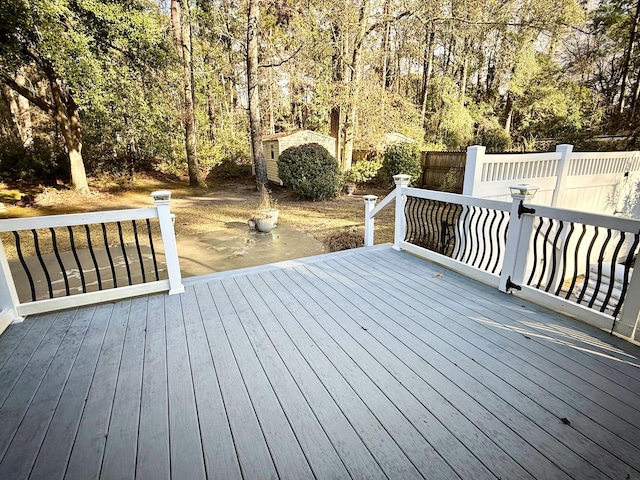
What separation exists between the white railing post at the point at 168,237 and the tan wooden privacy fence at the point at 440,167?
772cm

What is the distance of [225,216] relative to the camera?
851cm

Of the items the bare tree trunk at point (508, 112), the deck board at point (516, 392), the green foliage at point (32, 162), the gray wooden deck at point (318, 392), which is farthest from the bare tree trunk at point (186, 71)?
the bare tree trunk at point (508, 112)

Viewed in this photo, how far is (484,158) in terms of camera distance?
455 centimetres

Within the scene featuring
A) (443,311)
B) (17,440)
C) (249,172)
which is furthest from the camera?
(249,172)

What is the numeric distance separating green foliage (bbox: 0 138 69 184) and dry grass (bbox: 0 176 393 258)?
1458 millimetres

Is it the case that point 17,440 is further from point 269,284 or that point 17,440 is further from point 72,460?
point 269,284

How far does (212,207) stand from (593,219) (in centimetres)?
898

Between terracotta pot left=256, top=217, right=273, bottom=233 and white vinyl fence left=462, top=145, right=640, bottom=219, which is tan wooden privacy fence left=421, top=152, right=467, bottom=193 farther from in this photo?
terracotta pot left=256, top=217, right=273, bottom=233

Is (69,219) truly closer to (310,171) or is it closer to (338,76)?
(310,171)

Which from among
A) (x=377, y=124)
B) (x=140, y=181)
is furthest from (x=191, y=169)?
(x=377, y=124)

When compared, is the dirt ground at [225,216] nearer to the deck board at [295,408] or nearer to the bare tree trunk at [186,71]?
the bare tree trunk at [186,71]

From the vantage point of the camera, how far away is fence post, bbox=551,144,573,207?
5.45 metres

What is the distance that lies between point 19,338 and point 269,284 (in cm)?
194

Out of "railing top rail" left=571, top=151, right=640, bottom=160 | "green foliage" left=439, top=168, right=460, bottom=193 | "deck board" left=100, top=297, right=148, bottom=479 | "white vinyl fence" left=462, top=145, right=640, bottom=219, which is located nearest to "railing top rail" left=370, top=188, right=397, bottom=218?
"white vinyl fence" left=462, top=145, right=640, bottom=219
